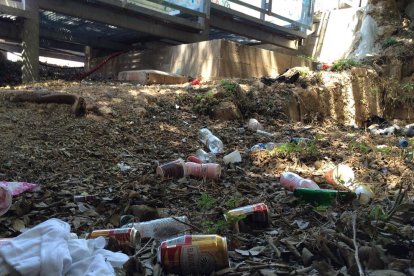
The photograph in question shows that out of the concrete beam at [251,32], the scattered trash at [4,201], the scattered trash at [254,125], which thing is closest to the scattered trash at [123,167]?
the scattered trash at [4,201]

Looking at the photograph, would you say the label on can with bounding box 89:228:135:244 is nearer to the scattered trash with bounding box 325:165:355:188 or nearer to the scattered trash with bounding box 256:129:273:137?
the scattered trash with bounding box 325:165:355:188

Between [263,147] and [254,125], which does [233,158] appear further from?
[254,125]

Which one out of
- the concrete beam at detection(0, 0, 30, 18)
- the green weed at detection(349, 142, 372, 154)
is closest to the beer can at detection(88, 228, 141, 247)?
the green weed at detection(349, 142, 372, 154)

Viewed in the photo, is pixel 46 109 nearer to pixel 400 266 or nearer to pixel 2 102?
pixel 2 102

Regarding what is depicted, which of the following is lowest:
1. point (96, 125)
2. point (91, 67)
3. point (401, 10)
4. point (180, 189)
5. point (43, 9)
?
point (180, 189)

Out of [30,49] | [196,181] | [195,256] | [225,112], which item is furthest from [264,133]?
[30,49]

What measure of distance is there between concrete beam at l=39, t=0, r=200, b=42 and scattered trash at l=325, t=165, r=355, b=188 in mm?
6381

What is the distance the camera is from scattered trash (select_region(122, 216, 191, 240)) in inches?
76.2

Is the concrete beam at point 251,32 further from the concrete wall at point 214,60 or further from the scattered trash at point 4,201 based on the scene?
the scattered trash at point 4,201

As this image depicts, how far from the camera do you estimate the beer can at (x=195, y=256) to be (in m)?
1.54

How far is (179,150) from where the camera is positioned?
156 inches

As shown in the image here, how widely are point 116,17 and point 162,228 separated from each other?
714cm

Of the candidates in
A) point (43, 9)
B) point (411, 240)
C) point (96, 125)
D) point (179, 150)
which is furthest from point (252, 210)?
point (43, 9)

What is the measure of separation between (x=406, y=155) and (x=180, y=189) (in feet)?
8.73
